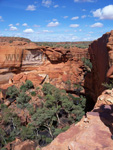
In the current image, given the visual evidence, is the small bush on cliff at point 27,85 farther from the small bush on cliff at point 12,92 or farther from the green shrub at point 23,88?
the small bush on cliff at point 12,92

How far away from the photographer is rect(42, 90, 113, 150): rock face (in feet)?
9.38

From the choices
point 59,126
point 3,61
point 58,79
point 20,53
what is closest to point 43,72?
point 58,79

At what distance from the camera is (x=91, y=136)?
10.4 feet

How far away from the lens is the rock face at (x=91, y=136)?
9.38 ft

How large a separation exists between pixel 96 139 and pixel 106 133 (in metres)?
0.41

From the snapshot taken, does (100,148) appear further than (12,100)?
No

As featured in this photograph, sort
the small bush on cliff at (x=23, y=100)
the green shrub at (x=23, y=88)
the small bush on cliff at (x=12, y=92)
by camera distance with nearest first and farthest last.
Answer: the small bush on cliff at (x=23, y=100)
the small bush on cliff at (x=12, y=92)
the green shrub at (x=23, y=88)

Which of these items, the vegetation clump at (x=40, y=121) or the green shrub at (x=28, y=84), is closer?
the vegetation clump at (x=40, y=121)

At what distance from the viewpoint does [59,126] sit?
11445 mm

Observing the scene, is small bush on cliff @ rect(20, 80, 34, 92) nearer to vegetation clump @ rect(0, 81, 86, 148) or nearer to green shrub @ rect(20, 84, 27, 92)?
green shrub @ rect(20, 84, 27, 92)

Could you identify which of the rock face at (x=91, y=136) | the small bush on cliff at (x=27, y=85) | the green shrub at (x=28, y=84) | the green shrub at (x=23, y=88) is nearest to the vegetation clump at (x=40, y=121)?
the green shrub at (x=23, y=88)

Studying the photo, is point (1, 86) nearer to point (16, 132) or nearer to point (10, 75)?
point (10, 75)

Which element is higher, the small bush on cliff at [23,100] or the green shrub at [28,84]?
the green shrub at [28,84]

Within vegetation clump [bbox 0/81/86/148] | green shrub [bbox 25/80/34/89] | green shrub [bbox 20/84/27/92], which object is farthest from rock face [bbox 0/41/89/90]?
vegetation clump [bbox 0/81/86/148]
